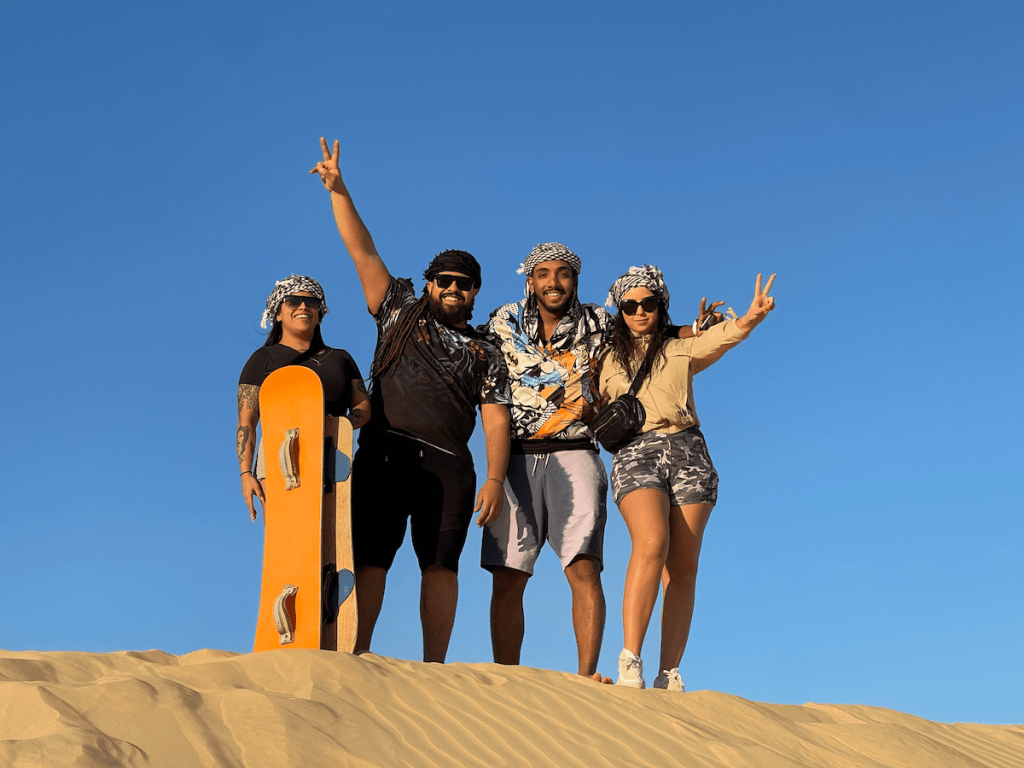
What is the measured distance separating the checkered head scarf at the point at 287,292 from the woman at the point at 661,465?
5.46 feet

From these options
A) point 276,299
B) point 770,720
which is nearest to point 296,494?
point 276,299

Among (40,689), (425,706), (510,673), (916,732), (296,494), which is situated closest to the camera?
(40,689)

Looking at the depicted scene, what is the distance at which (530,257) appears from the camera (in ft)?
18.9

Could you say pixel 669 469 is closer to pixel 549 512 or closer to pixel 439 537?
pixel 549 512

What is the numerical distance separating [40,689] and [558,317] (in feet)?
10.7

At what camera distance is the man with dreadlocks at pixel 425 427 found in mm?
5125

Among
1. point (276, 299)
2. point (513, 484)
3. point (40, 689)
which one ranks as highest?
point (276, 299)

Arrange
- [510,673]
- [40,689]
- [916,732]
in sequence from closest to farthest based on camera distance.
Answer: [40,689]
[510,673]
[916,732]

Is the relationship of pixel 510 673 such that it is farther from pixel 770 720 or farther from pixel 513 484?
pixel 770 720

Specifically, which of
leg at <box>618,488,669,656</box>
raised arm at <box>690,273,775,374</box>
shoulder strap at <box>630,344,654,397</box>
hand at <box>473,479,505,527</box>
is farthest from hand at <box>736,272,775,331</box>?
hand at <box>473,479,505,527</box>

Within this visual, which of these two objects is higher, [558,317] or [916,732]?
[558,317]

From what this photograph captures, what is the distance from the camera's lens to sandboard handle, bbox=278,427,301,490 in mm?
5199

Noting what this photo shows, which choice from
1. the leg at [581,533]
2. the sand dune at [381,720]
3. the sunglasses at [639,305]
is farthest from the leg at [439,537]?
the sunglasses at [639,305]

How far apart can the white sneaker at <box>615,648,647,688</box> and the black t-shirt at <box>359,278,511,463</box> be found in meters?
1.33
